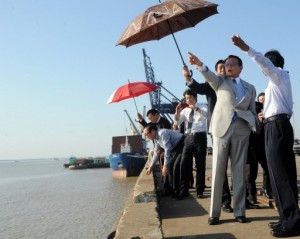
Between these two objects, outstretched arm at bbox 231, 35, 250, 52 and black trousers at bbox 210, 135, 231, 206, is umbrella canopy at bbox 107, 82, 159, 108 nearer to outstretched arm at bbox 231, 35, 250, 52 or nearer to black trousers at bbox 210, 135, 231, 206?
black trousers at bbox 210, 135, 231, 206

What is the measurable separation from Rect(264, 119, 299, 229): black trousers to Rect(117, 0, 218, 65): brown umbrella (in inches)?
82.1

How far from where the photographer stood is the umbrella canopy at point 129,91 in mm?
9836

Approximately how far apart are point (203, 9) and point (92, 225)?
23.7 ft

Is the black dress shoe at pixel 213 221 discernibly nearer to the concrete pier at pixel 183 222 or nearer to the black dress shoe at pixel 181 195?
the concrete pier at pixel 183 222

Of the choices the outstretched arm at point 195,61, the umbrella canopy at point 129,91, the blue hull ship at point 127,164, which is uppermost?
the umbrella canopy at point 129,91

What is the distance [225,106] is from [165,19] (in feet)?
5.05

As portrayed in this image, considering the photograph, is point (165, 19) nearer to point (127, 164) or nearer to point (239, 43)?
point (239, 43)

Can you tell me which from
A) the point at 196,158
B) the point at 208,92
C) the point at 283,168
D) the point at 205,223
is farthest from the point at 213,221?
the point at 196,158

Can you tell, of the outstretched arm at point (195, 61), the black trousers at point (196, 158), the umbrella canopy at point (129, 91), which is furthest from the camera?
the umbrella canopy at point (129, 91)

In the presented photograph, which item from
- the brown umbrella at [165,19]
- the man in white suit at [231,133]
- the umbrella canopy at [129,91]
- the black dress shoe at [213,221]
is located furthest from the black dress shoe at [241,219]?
the umbrella canopy at [129,91]

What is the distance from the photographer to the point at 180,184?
18.9 ft

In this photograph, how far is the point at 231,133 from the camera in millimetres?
3840

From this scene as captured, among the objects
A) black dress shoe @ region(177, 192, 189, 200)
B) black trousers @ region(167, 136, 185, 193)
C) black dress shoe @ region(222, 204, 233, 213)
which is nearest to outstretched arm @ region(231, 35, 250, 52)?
black dress shoe @ region(222, 204, 233, 213)

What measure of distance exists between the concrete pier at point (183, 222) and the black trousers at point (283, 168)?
0.29 metres
